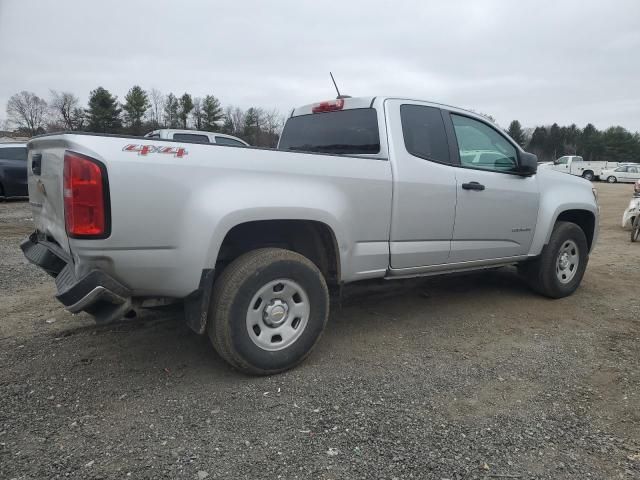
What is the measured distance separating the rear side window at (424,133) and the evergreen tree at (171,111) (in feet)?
178

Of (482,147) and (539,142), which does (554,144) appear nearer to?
(539,142)

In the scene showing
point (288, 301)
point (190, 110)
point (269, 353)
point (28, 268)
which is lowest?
point (28, 268)

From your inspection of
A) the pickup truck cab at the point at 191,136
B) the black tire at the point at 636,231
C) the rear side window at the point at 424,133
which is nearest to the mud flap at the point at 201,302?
the rear side window at the point at 424,133

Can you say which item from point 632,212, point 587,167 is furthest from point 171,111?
point 632,212

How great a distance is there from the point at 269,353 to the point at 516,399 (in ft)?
5.17

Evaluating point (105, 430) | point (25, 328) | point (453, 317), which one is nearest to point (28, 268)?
point (25, 328)

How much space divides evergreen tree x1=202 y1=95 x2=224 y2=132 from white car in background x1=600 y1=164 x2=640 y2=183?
37389 mm

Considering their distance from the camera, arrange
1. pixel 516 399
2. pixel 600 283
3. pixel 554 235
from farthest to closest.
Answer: pixel 600 283 → pixel 554 235 → pixel 516 399

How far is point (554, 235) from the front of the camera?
16.2 ft

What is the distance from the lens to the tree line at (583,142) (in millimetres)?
76375

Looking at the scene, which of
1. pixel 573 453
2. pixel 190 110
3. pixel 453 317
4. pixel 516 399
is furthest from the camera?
pixel 190 110

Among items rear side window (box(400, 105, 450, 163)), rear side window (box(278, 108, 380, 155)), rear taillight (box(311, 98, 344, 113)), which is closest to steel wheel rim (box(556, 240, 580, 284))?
rear side window (box(400, 105, 450, 163))

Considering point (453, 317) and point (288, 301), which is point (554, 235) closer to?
point (453, 317)

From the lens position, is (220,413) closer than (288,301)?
Yes
